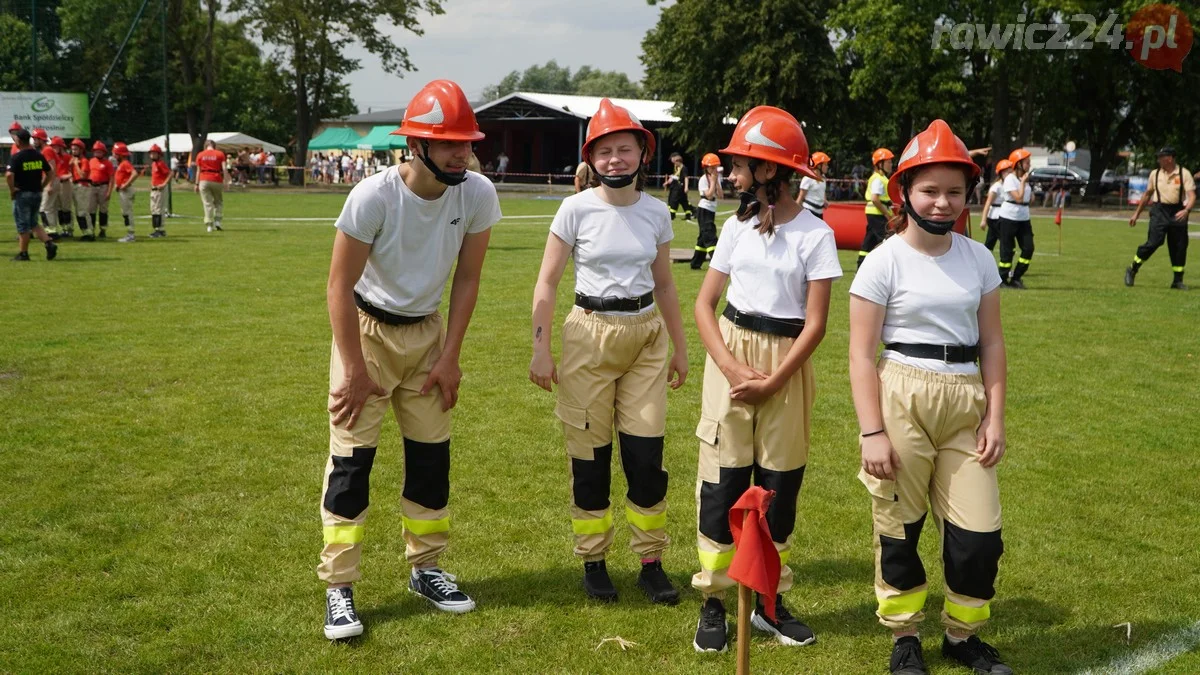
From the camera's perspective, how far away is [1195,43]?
151 ft

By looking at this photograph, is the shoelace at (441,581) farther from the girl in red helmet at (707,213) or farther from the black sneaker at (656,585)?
the girl in red helmet at (707,213)

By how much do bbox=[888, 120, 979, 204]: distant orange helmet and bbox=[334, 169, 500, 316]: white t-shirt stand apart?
172cm

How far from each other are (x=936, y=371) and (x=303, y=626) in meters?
2.77

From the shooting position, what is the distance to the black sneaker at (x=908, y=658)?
13.0ft

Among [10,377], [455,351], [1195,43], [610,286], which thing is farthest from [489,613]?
[1195,43]

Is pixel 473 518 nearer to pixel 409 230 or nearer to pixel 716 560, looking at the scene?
pixel 716 560

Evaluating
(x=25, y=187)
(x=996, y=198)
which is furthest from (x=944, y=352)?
(x=25, y=187)

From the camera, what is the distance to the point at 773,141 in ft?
13.8

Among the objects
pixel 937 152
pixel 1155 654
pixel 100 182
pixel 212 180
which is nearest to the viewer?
pixel 937 152

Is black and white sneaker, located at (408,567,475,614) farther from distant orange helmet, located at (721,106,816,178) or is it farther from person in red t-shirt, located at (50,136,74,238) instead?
person in red t-shirt, located at (50,136,74,238)

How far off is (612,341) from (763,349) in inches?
27.8

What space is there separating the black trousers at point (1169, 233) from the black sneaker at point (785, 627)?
13386mm

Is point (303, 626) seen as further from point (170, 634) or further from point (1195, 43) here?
point (1195, 43)
